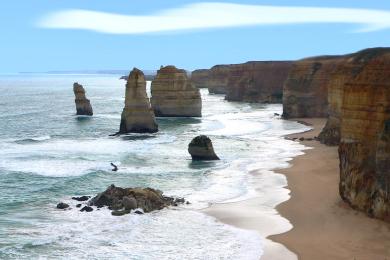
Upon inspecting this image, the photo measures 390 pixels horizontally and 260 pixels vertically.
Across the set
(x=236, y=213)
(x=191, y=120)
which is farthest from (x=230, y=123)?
(x=236, y=213)

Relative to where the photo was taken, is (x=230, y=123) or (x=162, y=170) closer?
(x=162, y=170)

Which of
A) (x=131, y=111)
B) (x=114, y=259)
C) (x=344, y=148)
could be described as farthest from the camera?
(x=131, y=111)

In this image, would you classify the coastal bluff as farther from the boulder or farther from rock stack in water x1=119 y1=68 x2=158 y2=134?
the boulder

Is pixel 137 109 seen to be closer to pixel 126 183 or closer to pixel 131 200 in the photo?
pixel 126 183

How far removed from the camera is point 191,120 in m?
85.9

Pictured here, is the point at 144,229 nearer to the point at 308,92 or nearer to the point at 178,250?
the point at 178,250

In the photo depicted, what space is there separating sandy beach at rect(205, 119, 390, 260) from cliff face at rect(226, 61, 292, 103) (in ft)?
314

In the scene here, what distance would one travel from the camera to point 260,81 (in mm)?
134500

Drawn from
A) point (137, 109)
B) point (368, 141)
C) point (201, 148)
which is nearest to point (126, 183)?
point (201, 148)

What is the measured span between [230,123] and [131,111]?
23.5 metres

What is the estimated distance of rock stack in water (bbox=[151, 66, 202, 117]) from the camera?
84.3 m

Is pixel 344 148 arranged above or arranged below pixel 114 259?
above

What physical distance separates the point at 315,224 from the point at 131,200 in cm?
959

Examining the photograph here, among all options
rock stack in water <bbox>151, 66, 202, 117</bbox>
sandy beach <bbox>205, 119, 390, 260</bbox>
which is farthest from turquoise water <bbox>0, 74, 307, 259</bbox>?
rock stack in water <bbox>151, 66, 202, 117</bbox>
